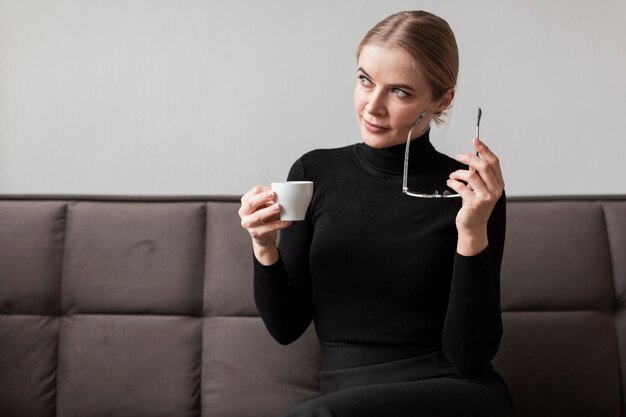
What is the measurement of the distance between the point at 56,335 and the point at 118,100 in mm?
628

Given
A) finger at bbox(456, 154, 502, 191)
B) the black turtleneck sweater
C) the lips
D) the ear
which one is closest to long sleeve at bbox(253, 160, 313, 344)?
the black turtleneck sweater

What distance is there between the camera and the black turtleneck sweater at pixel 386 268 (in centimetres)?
139

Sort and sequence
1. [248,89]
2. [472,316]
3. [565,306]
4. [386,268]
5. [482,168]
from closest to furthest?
[482,168] < [472,316] < [386,268] < [565,306] < [248,89]

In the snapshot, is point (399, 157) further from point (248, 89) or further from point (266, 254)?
point (248, 89)

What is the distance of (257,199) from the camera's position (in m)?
1.24

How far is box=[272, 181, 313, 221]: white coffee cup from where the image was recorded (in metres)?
1.22

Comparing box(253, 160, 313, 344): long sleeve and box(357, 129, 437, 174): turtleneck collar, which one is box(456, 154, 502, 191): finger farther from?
box(253, 160, 313, 344): long sleeve

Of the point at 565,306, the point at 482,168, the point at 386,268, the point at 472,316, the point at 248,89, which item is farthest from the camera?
the point at 248,89

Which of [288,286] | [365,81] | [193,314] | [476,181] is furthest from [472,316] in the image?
[193,314]

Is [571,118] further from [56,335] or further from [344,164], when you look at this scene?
[56,335]

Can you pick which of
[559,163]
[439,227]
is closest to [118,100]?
[439,227]

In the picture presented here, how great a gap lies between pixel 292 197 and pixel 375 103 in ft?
0.86

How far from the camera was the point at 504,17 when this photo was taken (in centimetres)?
192

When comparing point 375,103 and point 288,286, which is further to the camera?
point 288,286
